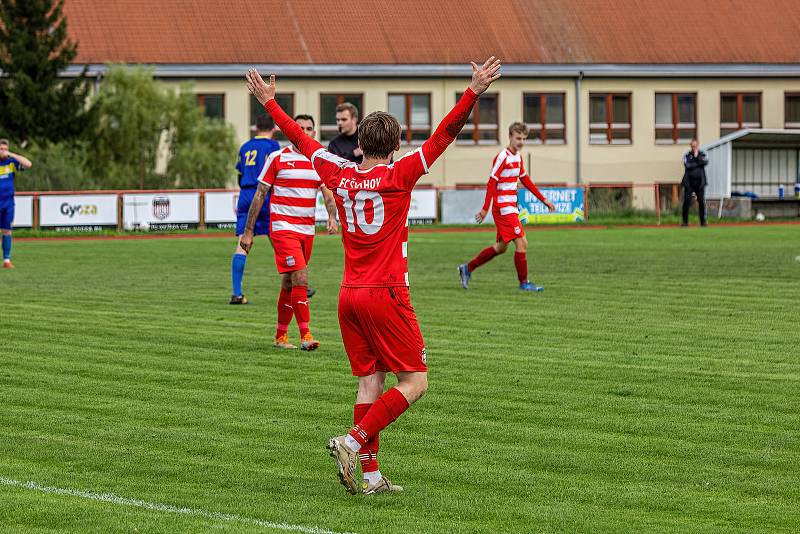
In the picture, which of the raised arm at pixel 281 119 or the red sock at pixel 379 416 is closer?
the red sock at pixel 379 416

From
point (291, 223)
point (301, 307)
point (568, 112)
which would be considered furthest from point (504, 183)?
point (568, 112)

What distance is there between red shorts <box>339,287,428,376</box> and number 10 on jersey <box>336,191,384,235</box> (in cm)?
32

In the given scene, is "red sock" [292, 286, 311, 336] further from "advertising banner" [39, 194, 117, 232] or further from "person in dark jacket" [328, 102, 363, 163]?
"advertising banner" [39, 194, 117, 232]

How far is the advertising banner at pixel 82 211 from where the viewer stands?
3806 centimetres

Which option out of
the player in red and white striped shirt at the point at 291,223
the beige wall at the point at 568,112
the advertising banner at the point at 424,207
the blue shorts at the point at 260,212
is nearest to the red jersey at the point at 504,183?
the blue shorts at the point at 260,212

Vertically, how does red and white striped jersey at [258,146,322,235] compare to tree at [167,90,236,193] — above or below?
below

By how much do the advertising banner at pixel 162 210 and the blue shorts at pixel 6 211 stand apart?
1381 centimetres

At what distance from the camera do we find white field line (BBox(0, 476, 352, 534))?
6273 millimetres

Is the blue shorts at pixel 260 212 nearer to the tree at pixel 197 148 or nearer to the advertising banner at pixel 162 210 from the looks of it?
the advertising banner at pixel 162 210

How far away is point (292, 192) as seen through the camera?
13156mm

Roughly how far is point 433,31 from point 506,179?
125 ft

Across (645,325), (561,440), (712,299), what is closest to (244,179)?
(645,325)

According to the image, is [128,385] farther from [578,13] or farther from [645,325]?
[578,13]

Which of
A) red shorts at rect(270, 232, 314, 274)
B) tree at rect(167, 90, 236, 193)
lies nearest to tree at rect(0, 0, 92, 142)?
tree at rect(167, 90, 236, 193)
